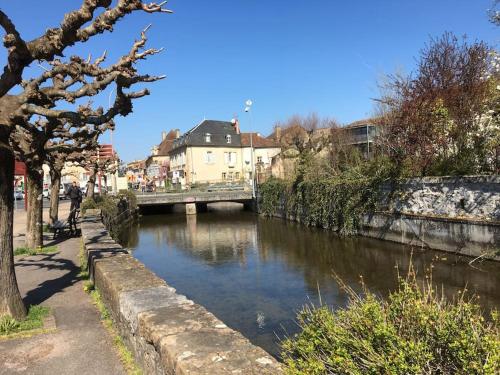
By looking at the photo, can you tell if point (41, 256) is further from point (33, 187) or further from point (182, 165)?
point (182, 165)

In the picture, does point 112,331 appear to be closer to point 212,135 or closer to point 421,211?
point 421,211

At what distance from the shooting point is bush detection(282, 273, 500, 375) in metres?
2.42

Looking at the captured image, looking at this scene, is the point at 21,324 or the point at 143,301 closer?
the point at 143,301

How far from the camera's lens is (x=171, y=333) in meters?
3.31

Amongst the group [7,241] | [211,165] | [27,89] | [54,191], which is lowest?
[7,241]

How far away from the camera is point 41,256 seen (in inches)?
424

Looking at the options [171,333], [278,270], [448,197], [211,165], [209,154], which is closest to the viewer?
[171,333]

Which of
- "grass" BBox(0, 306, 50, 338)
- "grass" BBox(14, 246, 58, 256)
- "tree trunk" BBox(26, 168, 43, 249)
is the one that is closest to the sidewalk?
"grass" BBox(0, 306, 50, 338)

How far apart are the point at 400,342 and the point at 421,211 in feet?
Answer: 45.2

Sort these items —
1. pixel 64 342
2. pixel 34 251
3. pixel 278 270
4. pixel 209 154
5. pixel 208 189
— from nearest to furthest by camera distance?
pixel 64 342 → pixel 34 251 → pixel 278 270 → pixel 208 189 → pixel 209 154

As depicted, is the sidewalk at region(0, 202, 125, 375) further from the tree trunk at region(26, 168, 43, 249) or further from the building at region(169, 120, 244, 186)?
the building at region(169, 120, 244, 186)

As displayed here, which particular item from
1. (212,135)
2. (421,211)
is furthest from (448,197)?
(212,135)

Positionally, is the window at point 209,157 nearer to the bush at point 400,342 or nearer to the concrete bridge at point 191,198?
the concrete bridge at point 191,198

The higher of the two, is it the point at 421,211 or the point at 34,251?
the point at 421,211
